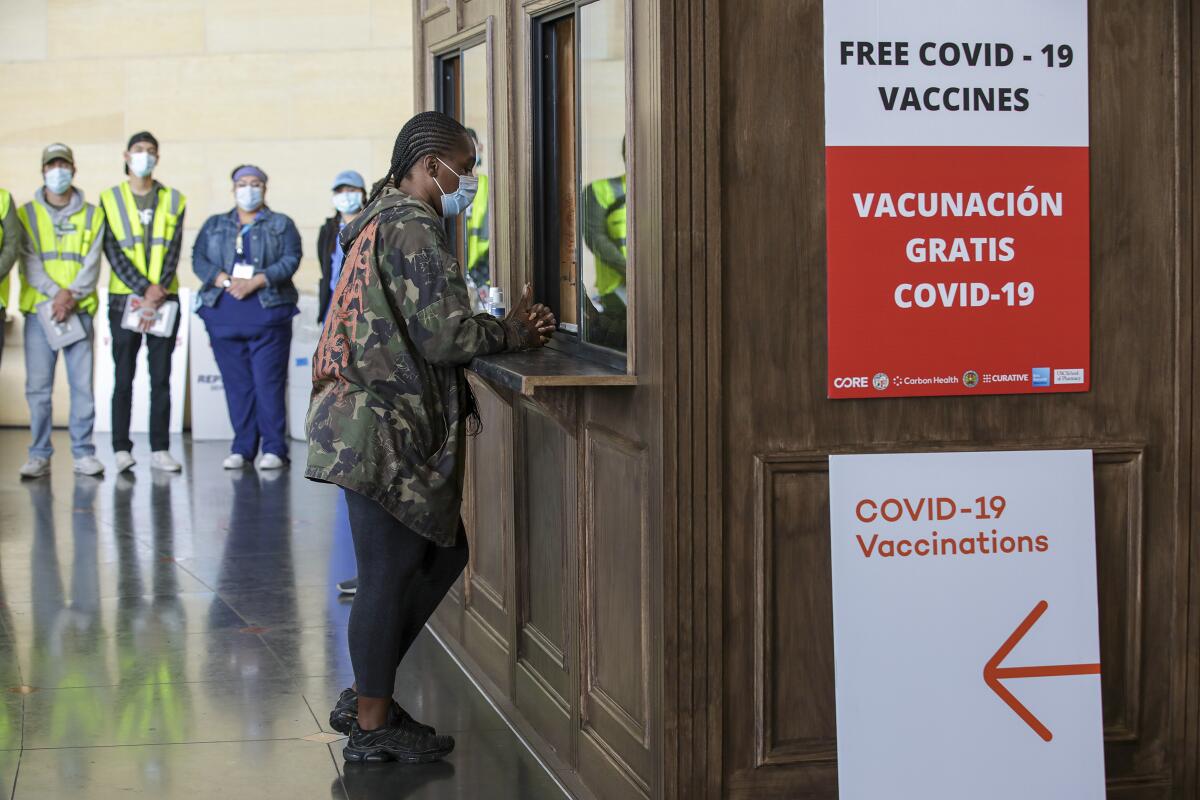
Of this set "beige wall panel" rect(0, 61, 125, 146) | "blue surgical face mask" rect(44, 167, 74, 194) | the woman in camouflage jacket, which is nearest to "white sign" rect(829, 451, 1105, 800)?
the woman in camouflage jacket

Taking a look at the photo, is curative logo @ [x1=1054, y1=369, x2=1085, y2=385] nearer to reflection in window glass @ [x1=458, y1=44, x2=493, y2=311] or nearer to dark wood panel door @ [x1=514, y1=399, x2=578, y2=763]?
dark wood panel door @ [x1=514, y1=399, x2=578, y2=763]

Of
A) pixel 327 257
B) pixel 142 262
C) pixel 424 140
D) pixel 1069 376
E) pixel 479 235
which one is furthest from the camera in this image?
pixel 327 257

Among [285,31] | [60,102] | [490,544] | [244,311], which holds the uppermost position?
[285,31]

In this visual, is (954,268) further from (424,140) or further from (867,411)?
(424,140)

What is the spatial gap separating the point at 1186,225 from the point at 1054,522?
0.72m

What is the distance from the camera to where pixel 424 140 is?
4.02 meters

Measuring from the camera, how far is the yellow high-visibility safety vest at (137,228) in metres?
9.40

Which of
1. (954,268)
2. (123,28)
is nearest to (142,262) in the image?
(123,28)

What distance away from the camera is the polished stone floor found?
4.11 metres

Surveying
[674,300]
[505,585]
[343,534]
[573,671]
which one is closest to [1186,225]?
[674,300]

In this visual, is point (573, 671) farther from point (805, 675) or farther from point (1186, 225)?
point (1186, 225)

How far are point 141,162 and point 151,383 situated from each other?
4.37 ft

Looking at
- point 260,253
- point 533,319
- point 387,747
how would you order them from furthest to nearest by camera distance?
point 260,253
point 387,747
point 533,319

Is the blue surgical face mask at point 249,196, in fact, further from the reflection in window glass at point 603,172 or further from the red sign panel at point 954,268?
the red sign panel at point 954,268
